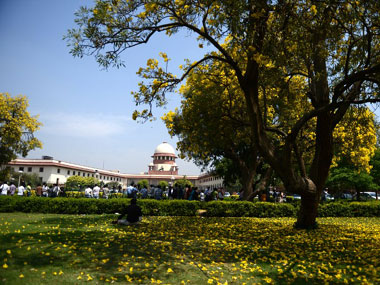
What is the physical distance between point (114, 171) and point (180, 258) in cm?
8820

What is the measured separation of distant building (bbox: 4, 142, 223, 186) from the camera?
67.4 meters

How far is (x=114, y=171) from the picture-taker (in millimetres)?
90688

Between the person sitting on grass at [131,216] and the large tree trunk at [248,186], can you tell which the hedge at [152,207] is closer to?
the large tree trunk at [248,186]

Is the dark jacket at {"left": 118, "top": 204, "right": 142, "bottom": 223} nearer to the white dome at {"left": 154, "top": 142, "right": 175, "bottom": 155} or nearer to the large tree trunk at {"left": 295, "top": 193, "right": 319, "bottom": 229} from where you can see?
the large tree trunk at {"left": 295, "top": 193, "right": 319, "bottom": 229}

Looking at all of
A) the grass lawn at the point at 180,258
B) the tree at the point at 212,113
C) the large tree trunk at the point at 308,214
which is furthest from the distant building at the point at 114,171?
the grass lawn at the point at 180,258

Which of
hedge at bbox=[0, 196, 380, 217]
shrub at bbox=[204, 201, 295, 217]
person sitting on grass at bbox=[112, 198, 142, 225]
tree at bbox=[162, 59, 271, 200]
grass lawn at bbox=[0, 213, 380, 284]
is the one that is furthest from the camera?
shrub at bbox=[204, 201, 295, 217]

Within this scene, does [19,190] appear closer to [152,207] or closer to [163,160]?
[152,207]

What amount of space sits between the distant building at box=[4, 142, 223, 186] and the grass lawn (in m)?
57.0

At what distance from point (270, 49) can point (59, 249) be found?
7.01 m

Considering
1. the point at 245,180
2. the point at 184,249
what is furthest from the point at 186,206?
the point at 184,249

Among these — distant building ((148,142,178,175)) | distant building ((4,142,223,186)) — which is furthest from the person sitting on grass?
distant building ((148,142,178,175))

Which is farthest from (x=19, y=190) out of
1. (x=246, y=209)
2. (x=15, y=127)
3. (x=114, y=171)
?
(x=114, y=171)

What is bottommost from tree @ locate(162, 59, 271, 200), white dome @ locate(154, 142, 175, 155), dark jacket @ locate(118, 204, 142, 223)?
dark jacket @ locate(118, 204, 142, 223)

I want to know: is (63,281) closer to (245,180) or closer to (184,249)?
(184,249)
